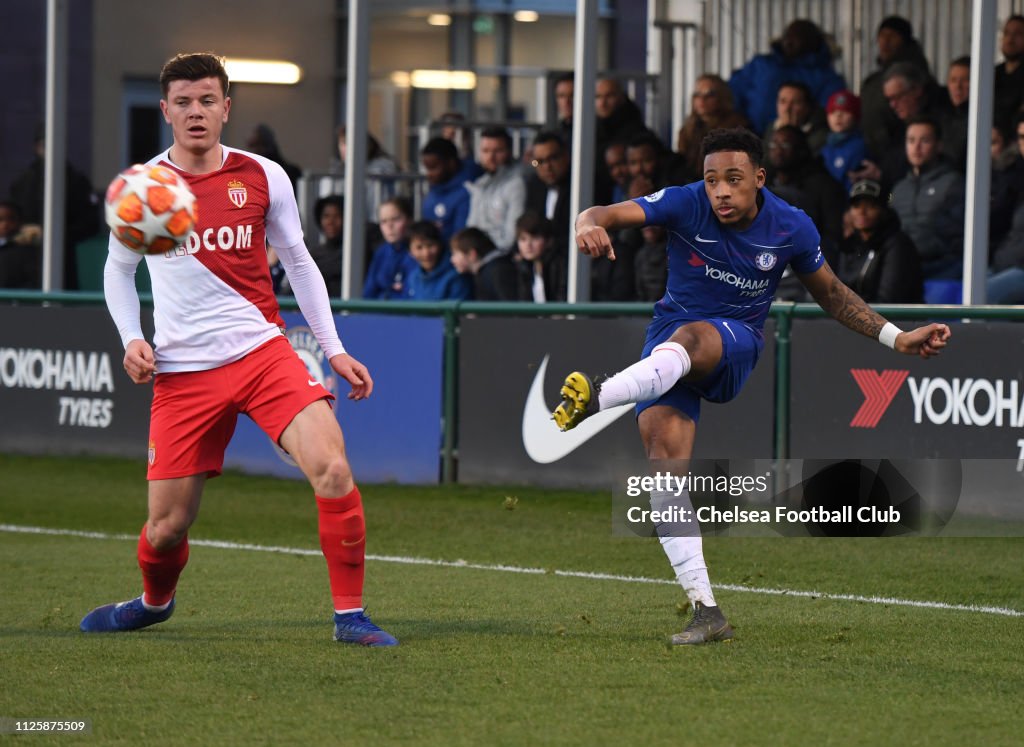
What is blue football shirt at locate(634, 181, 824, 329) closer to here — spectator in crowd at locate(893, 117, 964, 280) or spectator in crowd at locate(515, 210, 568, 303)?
spectator in crowd at locate(893, 117, 964, 280)

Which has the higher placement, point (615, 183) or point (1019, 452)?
point (615, 183)

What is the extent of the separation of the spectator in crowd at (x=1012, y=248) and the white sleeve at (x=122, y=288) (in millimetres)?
6871

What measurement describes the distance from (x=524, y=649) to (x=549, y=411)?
19.0 ft

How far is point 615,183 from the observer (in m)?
14.1

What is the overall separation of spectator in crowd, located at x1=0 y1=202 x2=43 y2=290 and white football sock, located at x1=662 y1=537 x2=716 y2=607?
12256 millimetres

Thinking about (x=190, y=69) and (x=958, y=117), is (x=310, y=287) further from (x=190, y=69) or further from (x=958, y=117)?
(x=958, y=117)

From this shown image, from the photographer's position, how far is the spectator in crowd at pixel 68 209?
59.7 feet

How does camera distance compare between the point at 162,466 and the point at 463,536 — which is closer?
the point at 162,466

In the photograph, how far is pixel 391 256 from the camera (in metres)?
14.8

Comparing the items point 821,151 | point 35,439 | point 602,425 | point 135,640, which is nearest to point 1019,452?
point 602,425

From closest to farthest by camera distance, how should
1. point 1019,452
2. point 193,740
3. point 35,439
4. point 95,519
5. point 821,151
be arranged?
point 193,740 < point 1019,452 < point 95,519 < point 821,151 < point 35,439

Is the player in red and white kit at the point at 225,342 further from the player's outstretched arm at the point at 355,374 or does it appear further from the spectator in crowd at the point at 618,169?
the spectator in crowd at the point at 618,169

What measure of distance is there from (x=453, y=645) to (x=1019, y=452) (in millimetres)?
4779

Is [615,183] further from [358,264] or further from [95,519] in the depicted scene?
[95,519]
